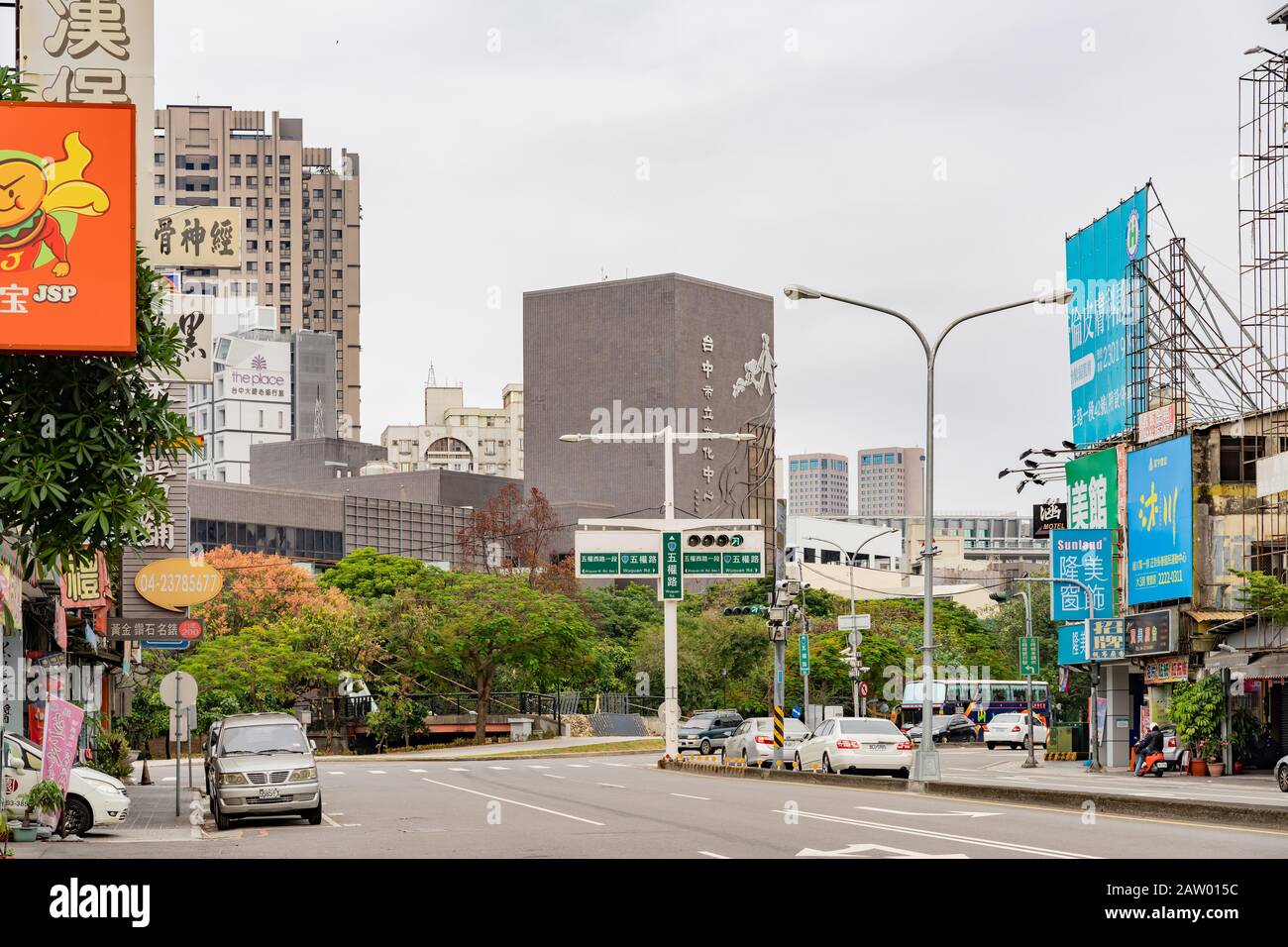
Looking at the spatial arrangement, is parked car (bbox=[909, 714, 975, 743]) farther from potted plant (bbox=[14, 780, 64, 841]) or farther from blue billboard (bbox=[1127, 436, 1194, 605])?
potted plant (bbox=[14, 780, 64, 841])

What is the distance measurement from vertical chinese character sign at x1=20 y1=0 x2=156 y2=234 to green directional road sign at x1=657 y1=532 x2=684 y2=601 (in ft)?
63.6

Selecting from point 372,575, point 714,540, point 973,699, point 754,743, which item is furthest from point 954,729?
Answer: point 714,540

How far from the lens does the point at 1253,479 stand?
157 ft

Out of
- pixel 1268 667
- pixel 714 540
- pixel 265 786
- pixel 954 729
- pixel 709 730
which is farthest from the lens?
pixel 954 729

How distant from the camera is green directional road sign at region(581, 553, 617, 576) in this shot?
4622 centimetres

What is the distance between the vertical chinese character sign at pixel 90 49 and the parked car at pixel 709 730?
133 ft

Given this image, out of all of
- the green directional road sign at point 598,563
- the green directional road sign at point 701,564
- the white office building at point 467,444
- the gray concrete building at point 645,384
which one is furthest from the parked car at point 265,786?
the white office building at point 467,444

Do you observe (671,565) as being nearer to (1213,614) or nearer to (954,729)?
(1213,614)

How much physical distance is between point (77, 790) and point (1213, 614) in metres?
33.5

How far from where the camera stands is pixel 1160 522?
50062mm

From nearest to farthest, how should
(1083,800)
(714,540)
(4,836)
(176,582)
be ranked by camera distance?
(4,836)
(1083,800)
(176,582)
(714,540)

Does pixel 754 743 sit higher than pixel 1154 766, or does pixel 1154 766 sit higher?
pixel 754 743
